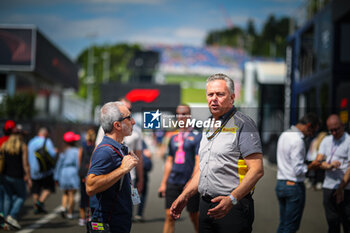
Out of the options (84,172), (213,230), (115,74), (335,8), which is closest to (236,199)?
(213,230)

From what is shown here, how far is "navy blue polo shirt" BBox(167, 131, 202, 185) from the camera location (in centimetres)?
655

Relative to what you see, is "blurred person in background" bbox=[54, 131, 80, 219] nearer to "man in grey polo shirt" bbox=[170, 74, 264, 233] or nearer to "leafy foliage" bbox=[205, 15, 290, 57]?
"man in grey polo shirt" bbox=[170, 74, 264, 233]

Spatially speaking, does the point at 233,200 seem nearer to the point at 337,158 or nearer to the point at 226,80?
the point at 226,80

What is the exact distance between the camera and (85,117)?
55656mm

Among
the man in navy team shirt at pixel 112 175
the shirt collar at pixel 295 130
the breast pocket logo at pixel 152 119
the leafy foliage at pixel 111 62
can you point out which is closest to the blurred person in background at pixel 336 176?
the shirt collar at pixel 295 130

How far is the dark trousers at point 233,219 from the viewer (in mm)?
3822

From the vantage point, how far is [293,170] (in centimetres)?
596

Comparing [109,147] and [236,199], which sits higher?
[109,147]

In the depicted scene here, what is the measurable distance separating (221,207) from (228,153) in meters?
0.45

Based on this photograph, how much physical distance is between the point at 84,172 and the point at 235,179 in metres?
5.40

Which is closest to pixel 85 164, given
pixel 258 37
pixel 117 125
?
pixel 117 125

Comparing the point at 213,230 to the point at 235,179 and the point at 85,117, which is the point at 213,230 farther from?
the point at 85,117

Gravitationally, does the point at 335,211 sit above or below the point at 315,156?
below

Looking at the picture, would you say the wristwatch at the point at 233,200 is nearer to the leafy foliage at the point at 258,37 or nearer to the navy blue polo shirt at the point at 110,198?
the navy blue polo shirt at the point at 110,198
